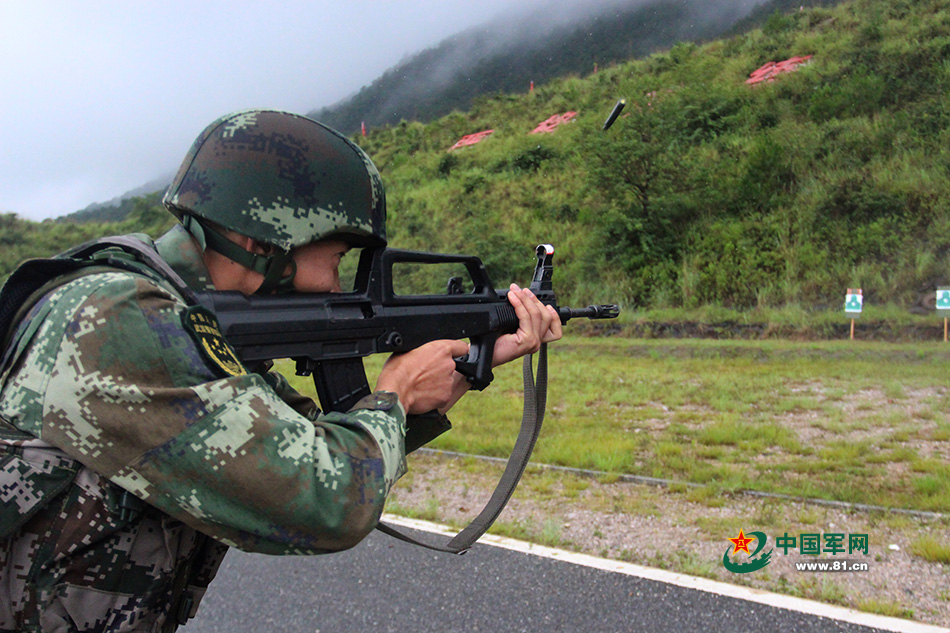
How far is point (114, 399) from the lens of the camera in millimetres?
1041

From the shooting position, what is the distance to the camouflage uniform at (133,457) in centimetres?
105

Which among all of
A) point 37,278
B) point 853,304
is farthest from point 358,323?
point 853,304

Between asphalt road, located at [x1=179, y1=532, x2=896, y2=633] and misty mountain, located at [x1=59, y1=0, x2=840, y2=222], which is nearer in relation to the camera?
asphalt road, located at [x1=179, y1=532, x2=896, y2=633]

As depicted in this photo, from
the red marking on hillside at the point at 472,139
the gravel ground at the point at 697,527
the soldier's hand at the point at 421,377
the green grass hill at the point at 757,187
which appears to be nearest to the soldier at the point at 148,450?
the soldier's hand at the point at 421,377

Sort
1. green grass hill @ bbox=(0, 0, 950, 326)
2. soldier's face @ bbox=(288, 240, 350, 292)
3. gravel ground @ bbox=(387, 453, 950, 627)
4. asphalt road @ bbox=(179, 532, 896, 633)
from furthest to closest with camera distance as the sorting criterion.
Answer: green grass hill @ bbox=(0, 0, 950, 326) → gravel ground @ bbox=(387, 453, 950, 627) → asphalt road @ bbox=(179, 532, 896, 633) → soldier's face @ bbox=(288, 240, 350, 292)

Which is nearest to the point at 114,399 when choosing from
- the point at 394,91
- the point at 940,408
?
the point at 940,408

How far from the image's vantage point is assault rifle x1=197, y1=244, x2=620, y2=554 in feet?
Answer: 4.84

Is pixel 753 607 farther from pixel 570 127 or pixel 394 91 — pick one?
pixel 394 91

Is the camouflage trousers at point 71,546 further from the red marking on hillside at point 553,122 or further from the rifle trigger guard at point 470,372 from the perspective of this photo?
the red marking on hillside at point 553,122

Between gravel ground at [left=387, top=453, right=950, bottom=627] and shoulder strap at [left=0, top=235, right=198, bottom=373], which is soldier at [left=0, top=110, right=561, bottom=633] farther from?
gravel ground at [left=387, top=453, right=950, bottom=627]

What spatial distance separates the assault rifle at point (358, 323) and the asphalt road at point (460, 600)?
153 centimetres

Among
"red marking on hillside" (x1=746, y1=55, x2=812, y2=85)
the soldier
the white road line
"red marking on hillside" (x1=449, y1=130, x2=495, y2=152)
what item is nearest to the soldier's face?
the soldier

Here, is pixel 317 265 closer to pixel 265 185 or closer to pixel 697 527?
pixel 265 185

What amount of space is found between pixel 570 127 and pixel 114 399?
23283 mm
